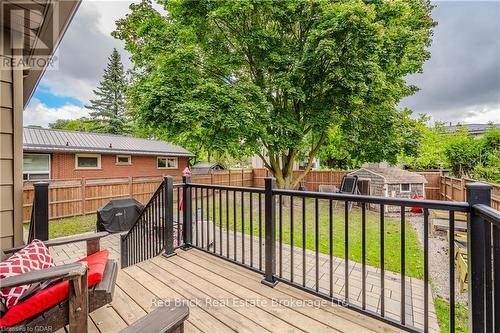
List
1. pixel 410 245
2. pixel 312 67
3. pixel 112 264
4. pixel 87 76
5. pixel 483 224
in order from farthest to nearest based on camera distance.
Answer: pixel 87 76 < pixel 312 67 < pixel 410 245 < pixel 112 264 < pixel 483 224

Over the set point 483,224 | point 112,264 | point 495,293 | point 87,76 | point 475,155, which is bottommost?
point 112,264

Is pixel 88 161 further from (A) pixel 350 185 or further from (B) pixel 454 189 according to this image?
(B) pixel 454 189

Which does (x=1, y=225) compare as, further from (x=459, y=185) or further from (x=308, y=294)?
(x=459, y=185)

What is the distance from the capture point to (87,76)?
2364cm

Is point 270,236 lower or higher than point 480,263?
lower

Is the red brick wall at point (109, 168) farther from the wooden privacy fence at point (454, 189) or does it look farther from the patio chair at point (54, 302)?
the wooden privacy fence at point (454, 189)

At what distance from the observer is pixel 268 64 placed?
7473 millimetres

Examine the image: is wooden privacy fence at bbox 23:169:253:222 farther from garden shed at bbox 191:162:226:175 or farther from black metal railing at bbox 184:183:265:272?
black metal railing at bbox 184:183:265:272

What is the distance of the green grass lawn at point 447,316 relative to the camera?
2.60 metres

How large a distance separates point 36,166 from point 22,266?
10126 millimetres

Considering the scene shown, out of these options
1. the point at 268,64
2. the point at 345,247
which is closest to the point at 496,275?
the point at 345,247

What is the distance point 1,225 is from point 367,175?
34.2 feet

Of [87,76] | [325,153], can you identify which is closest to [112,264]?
[325,153]

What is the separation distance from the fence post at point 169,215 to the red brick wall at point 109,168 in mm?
9318
